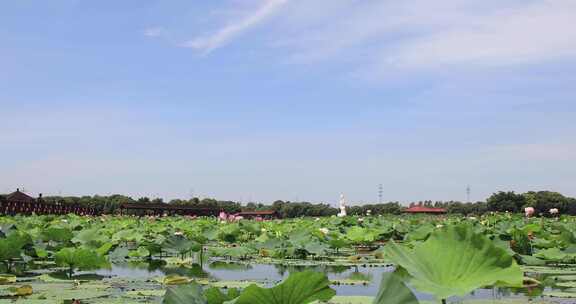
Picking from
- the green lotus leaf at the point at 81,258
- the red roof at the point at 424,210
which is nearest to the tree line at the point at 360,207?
the red roof at the point at 424,210

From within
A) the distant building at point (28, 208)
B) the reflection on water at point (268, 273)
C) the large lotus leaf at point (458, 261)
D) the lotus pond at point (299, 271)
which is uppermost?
the distant building at point (28, 208)

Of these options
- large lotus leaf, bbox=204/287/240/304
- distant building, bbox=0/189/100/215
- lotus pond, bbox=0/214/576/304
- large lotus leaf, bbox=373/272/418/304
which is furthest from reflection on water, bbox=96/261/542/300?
distant building, bbox=0/189/100/215

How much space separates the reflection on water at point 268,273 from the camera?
119 inches

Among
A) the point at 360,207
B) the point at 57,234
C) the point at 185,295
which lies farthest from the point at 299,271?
the point at 360,207

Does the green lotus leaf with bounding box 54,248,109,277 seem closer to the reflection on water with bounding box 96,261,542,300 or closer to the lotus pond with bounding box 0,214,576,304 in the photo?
the lotus pond with bounding box 0,214,576,304

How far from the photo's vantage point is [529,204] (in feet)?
71.3

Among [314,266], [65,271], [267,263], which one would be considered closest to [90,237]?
[65,271]

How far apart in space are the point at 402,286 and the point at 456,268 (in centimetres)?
35

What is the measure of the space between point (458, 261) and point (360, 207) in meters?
27.3

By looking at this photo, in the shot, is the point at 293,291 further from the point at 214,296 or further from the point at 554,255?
the point at 554,255

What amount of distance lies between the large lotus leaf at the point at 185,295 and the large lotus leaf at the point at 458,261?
1.61ft

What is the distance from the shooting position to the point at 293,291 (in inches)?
52.4

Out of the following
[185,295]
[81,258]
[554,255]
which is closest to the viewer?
[185,295]

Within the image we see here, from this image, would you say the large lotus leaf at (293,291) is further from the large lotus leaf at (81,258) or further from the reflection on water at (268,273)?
the large lotus leaf at (81,258)
